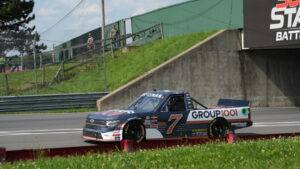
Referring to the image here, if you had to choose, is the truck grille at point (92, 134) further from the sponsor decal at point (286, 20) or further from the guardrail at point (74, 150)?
the sponsor decal at point (286, 20)

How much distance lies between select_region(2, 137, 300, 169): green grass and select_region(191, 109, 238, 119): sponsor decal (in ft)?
12.5

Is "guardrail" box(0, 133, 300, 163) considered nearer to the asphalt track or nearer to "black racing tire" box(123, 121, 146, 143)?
"black racing tire" box(123, 121, 146, 143)

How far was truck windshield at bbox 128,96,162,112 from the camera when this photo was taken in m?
13.7

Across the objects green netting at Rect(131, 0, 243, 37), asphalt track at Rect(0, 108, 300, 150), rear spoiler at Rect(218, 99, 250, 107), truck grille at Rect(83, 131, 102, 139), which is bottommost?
asphalt track at Rect(0, 108, 300, 150)

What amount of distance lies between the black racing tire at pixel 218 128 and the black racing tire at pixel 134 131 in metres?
2.10

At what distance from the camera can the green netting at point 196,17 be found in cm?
2980

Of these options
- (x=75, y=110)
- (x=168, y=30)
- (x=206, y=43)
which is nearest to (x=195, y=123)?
(x=75, y=110)

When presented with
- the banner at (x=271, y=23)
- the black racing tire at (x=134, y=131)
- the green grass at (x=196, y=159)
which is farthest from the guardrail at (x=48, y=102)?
the green grass at (x=196, y=159)

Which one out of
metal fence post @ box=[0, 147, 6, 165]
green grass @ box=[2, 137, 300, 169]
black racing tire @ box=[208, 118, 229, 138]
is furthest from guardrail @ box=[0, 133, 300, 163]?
black racing tire @ box=[208, 118, 229, 138]

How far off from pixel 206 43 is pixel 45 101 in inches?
354

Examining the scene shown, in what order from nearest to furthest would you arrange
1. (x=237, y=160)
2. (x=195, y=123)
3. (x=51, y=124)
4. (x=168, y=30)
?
(x=237, y=160), (x=195, y=123), (x=51, y=124), (x=168, y=30)

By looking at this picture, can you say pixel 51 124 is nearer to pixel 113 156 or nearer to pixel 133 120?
pixel 133 120

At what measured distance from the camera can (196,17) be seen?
3269 cm

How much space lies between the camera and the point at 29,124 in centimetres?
1952
